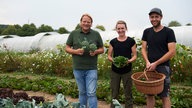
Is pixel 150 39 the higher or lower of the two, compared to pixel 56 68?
higher

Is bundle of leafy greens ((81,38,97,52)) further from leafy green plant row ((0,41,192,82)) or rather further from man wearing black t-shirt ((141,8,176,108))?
leafy green plant row ((0,41,192,82))

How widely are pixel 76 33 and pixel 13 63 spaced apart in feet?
25.5

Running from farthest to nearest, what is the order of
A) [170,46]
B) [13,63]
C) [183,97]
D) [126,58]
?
[13,63] → [183,97] → [126,58] → [170,46]

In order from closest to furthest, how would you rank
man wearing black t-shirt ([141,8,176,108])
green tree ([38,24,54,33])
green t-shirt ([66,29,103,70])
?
man wearing black t-shirt ([141,8,176,108]), green t-shirt ([66,29,103,70]), green tree ([38,24,54,33])

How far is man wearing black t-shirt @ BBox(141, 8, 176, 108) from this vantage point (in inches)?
148

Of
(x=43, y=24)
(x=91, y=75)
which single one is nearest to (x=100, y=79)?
(x=91, y=75)

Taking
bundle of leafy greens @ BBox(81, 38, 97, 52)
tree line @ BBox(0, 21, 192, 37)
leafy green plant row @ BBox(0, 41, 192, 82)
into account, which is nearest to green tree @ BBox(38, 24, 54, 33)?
tree line @ BBox(0, 21, 192, 37)

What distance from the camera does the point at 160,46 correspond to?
3.83 m

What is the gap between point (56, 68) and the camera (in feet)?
32.6

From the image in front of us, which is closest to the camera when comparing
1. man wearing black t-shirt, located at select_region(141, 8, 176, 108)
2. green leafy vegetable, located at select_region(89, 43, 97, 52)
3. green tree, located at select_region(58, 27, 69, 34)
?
man wearing black t-shirt, located at select_region(141, 8, 176, 108)

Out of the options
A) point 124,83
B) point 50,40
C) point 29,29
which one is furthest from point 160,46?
point 29,29

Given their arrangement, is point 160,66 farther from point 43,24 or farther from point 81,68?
point 43,24

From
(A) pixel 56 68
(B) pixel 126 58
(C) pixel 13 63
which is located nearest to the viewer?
(B) pixel 126 58

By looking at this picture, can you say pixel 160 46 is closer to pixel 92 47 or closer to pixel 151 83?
pixel 151 83
